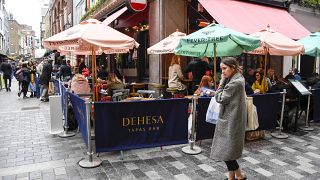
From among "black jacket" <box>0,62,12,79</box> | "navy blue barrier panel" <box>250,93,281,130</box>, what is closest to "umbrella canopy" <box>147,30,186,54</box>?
"navy blue barrier panel" <box>250,93,281,130</box>

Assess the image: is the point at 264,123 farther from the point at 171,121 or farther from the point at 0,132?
the point at 0,132

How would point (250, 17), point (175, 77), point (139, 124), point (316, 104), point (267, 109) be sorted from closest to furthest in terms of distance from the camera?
1. point (139, 124)
2. point (267, 109)
3. point (316, 104)
4. point (175, 77)
5. point (250, 17)

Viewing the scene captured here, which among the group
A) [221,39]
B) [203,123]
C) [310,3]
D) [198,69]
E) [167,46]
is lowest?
[203,123]

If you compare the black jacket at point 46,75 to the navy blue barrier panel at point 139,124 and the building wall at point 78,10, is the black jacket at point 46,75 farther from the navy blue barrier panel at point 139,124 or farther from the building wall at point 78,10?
the building wall at point 78,10

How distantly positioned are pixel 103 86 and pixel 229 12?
514 cm

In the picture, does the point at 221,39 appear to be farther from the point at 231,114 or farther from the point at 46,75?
the point at 46,75

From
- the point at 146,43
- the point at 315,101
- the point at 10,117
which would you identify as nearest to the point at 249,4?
the point at 146,43

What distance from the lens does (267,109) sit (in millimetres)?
7098

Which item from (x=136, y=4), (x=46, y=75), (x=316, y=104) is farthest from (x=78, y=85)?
(x=316, y=104)

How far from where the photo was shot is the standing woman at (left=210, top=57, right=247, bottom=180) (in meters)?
4.08

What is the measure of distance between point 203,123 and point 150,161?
4.66ft

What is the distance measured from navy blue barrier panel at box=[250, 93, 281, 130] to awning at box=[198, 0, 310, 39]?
10.7 ft

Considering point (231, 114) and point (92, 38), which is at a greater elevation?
point (92, 38)

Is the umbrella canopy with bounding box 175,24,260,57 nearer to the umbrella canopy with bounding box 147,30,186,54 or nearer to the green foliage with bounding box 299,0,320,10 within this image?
the umbrella canopy with bounding box 147,30,186,54
